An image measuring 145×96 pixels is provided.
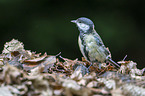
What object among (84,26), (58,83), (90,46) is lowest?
(58,83)

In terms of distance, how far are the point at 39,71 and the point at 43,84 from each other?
9.7 inches

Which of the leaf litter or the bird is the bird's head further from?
the leaf litter

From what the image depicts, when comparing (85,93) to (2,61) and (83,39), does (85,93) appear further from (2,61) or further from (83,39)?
(83,39)

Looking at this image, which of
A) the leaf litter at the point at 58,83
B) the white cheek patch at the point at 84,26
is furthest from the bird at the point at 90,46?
the leaf litter at the point at 58,83

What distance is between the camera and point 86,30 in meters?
1.70

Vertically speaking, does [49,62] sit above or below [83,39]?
below

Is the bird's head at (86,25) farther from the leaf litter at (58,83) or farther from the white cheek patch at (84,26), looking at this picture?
the leaf litter at (58,83)

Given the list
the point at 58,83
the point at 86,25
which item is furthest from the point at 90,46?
the point at 58,83

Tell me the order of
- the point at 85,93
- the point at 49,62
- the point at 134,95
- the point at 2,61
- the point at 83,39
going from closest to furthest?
the point at 85,93
the point at 134,95
the point at 49,62
the point at 2,61
the point at 83,39

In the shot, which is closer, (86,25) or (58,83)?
(58,83)

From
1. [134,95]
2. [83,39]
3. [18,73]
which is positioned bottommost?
[134,95]

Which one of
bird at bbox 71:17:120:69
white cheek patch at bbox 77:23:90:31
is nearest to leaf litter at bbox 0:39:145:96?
bird at bbox 71:17:120:69

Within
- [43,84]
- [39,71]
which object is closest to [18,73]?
[43,84]

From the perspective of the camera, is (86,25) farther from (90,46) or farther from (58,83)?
(58,83)
